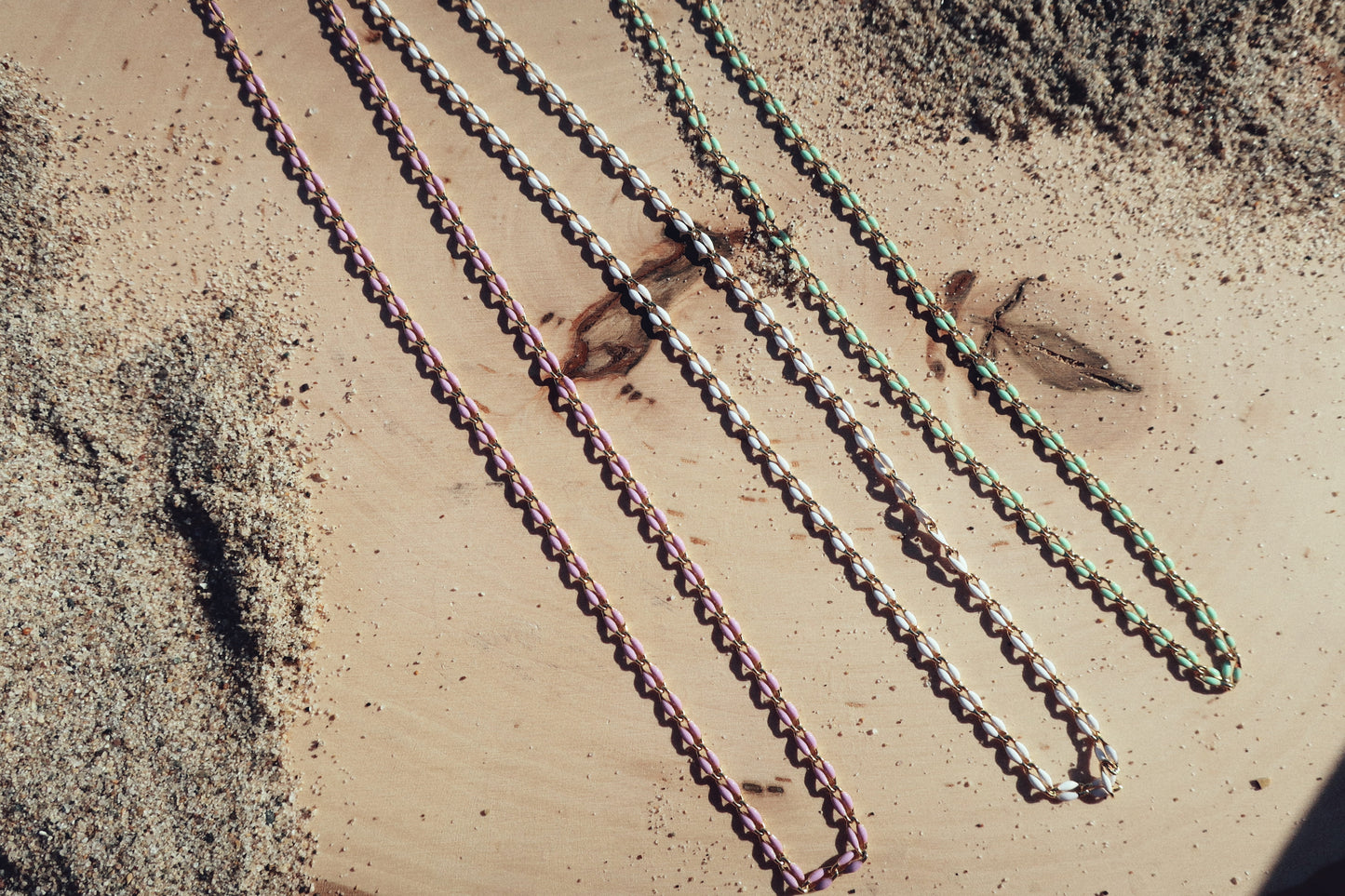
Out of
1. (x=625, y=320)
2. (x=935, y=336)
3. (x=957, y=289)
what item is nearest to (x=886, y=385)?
(x=935, y=336)

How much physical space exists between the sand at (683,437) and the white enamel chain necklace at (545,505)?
0.04m

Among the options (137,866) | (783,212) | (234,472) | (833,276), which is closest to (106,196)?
(234,472)

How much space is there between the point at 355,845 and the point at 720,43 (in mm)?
2316

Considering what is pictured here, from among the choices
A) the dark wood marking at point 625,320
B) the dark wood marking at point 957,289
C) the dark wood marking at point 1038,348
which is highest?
the dark wood marking at point 625,320

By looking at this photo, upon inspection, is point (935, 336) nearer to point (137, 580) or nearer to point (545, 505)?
point (545, 505)

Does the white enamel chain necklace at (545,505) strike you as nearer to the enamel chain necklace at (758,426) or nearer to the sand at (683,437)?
the sand at (683,437)

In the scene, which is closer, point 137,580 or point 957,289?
point 137,580

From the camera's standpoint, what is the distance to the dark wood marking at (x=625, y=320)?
6.89ft

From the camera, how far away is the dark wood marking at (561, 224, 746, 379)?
2100 mm

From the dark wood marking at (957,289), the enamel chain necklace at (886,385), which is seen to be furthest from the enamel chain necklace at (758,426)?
the dark wood marking at (957,289)

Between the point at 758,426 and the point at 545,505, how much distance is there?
0.61m

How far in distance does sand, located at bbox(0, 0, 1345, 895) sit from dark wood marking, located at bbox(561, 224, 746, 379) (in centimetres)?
2

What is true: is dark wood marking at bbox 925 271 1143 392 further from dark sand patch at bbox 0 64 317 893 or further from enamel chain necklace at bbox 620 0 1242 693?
dark sand patch at bbox 0 64 317 893

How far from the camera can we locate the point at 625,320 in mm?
2109
